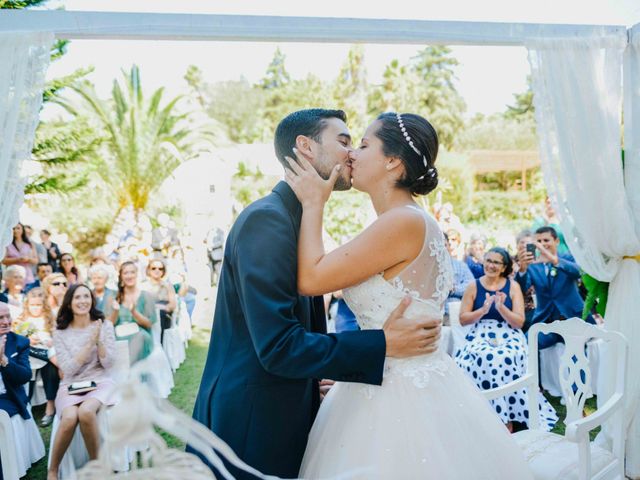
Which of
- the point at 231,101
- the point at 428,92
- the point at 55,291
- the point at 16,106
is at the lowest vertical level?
the point at 55,291

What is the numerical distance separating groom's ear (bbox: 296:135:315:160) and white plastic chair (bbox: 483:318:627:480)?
63.7 inches

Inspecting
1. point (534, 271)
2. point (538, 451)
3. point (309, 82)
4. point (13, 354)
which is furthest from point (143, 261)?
point (309, 82)

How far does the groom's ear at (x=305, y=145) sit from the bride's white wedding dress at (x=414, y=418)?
1.62 feet

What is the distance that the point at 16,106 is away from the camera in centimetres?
349

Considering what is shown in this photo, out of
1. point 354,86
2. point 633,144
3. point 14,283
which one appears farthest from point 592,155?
point 354,86

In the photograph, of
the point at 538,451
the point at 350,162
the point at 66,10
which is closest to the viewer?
the point at 350,162

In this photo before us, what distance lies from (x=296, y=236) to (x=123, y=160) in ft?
67.6

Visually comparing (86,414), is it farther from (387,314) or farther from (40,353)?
(387,314)

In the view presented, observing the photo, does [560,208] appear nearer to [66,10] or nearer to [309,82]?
[66,10]

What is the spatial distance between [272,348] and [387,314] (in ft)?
1.64

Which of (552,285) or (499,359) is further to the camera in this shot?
(552,285)

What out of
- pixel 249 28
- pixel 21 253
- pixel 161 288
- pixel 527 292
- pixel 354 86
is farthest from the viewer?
pixel 354 86

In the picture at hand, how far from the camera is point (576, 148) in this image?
165 inches

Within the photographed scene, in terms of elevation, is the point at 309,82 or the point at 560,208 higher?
the point at 309,82
